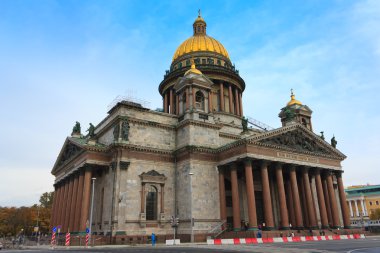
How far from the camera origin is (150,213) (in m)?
39.2

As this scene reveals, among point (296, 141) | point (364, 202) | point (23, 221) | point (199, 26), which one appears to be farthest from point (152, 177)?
point (364, 202)

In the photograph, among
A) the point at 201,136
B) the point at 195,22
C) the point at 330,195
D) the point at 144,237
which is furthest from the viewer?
the point at 195,22

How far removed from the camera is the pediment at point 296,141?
40.7 m

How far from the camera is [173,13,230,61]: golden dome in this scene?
62.3 m

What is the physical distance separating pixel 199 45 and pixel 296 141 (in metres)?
28.4

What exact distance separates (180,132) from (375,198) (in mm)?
89795

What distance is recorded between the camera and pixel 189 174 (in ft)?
118

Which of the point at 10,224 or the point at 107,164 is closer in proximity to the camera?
the point at 107,164

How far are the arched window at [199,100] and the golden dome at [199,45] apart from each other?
17937mm

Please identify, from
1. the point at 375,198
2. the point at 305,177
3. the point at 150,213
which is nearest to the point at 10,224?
the point at 150,213

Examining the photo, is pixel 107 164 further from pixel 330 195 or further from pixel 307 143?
pixel 330 195

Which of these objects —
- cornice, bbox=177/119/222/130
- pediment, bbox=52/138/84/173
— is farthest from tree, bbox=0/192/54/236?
cornice, bbox=177/119/222/130

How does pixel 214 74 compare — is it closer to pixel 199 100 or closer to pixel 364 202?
pixel 199 100

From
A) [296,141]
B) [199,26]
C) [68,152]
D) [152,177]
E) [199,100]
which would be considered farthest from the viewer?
[199,26]
